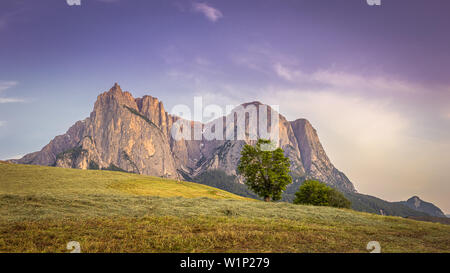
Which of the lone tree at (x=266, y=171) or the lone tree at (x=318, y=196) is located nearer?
the lone tree at (x=266, y=171)

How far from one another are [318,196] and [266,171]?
2172cm

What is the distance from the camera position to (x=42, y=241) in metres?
11.7

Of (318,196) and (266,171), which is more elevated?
(266,171)

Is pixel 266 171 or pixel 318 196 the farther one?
pixel 318 196

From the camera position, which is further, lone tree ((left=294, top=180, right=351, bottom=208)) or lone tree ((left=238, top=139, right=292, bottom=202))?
lone tree ((left=294, top=180, right=351, bottom=208))

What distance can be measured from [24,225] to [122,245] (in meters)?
9.12

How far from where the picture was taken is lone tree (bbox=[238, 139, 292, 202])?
165 ft

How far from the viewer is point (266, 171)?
50.8m

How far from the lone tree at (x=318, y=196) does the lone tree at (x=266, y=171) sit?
15103 millimetres

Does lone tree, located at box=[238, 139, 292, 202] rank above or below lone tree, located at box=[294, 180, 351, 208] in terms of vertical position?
above

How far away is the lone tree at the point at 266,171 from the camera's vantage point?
1983 inches

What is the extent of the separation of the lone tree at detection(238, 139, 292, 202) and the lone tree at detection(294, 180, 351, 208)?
49.6 ft
